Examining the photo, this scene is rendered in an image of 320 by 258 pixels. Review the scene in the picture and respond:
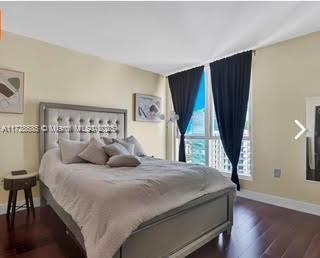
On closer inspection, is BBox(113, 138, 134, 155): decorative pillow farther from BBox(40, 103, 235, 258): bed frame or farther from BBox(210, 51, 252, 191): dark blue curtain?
BBox(210, 51, 252, 191): dark blue curtain

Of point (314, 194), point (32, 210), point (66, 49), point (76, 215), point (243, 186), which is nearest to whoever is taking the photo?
point (76, 215)

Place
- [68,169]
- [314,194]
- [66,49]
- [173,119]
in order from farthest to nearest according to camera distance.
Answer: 1. [173,119]
2. [66,49]
3. [314,194]
4. [68,169]

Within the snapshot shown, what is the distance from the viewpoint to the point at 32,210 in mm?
2750

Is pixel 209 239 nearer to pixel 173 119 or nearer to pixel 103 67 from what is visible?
pixel 173 119

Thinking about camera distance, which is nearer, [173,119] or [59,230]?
[59,230]

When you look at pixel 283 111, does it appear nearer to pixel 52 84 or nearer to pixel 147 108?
pixel 147 108

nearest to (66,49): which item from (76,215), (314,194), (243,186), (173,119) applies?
(173,119)

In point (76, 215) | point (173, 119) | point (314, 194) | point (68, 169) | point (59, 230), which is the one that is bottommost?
point (59, 230)

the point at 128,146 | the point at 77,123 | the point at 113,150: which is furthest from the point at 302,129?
the point at 77,123

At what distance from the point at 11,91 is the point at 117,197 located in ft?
7.69

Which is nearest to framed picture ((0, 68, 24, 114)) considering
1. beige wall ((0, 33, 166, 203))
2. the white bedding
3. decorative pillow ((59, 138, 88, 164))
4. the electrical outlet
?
beige wall ((0, 33, 166, 203))

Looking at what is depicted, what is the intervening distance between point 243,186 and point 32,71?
3751 millimetres

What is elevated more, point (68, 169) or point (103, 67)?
point (103, 67)

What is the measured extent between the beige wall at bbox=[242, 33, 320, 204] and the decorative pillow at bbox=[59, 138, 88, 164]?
2.71 m
